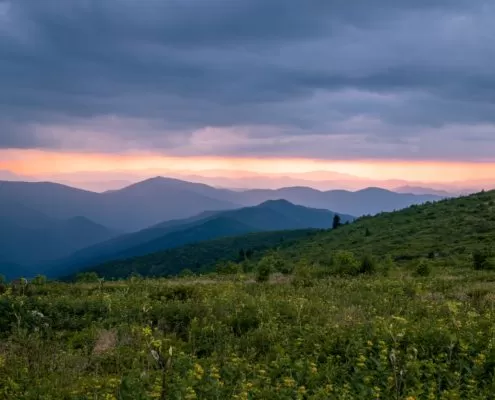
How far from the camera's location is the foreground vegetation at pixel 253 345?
688 cm

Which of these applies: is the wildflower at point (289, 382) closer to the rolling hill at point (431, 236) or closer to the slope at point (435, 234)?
the rolling hill at point (431, 236)

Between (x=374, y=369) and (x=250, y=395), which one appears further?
(x=374, y=369)

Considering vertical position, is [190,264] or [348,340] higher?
[348,340]

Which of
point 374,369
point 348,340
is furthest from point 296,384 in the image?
point 348,340

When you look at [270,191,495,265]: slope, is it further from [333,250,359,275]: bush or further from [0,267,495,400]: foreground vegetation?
[0,267,495,400]: foreground vegetation

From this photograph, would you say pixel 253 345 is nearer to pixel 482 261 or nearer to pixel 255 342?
pixel 255 342

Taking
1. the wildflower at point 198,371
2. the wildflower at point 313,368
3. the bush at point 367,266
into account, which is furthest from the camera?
the bush at point 367,266

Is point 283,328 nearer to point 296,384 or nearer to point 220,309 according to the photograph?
point 220,309

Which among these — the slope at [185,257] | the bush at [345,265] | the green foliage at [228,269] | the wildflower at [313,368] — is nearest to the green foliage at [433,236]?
the bush at [345,265]

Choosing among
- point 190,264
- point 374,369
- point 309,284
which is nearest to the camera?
point 374,369

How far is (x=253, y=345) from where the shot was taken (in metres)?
9.80

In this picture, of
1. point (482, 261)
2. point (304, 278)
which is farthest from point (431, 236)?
point (304, 278)

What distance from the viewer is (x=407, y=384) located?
23.7ft

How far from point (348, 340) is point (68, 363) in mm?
5016
